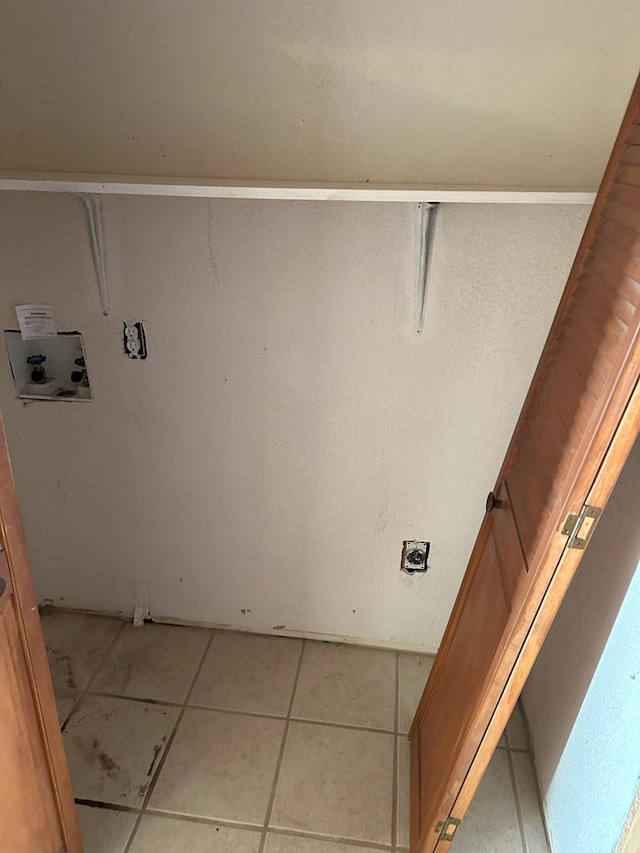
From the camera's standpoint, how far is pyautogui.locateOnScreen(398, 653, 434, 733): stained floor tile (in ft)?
5.52

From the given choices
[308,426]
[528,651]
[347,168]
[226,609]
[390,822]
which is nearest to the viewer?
[528,651]

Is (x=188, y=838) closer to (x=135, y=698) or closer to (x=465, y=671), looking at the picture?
(x=135, y=698)

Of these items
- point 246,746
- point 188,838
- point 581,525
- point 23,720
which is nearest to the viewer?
point 581,525

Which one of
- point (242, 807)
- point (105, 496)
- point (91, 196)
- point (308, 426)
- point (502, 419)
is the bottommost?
point (242, 807)

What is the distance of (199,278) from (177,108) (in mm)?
358

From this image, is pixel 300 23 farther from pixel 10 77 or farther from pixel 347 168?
pixel 10 77

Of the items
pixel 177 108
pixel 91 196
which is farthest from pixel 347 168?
pixel 91 196

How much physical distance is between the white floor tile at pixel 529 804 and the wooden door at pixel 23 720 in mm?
1031

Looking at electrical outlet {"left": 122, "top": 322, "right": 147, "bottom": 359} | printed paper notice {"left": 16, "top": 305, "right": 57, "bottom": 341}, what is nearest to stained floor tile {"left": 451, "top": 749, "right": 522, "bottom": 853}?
electrical outlet {"left": 122, "top": 322, "right": 147, "bottom": 359}

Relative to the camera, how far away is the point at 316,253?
1382mm

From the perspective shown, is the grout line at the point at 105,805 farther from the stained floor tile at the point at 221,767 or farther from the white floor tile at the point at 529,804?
the white floor tile at the point at 529,804

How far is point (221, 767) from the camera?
1538 millimetres

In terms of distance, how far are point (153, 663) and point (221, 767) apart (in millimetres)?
407

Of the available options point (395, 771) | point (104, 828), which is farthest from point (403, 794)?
point (104, 828)
